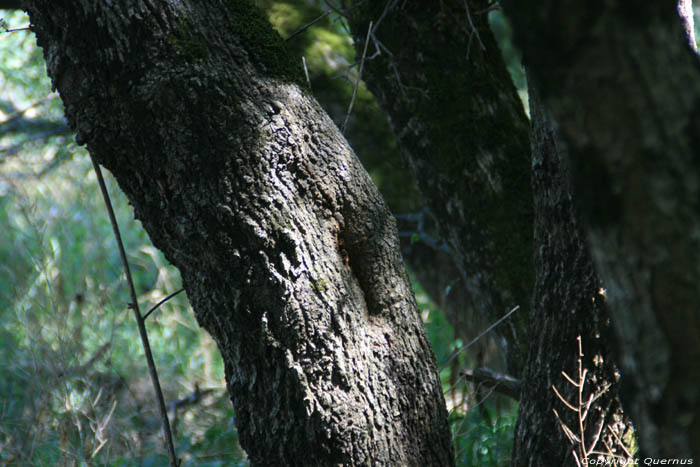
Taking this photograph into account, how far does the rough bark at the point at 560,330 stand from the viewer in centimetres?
171

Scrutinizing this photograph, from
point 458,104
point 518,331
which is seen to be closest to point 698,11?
point 458,104

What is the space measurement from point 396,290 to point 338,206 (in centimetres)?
28

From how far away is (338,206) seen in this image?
1.57m

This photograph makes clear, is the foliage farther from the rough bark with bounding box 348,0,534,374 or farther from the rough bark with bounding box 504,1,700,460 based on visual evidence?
the rough bark with bounding box 504,1,700,460

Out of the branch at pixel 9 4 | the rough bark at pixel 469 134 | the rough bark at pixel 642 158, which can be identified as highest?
the branch at pixel 9 4

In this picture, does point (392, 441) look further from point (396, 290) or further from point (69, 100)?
point (69, 100)

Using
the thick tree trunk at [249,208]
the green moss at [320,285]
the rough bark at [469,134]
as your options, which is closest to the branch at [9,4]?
the rough bark at [469,134]

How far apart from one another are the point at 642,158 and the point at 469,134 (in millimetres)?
1711

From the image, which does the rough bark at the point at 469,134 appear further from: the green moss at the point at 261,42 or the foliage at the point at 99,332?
the green moss at the point at 261,42

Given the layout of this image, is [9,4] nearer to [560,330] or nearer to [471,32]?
[471,32]

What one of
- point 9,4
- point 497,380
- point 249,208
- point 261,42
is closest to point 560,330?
point 497,380

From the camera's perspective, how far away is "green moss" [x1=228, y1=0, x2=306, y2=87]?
1.58 metres

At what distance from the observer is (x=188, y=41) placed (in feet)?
4.87

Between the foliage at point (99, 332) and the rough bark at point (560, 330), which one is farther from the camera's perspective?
the foliage at point (99, 332)
